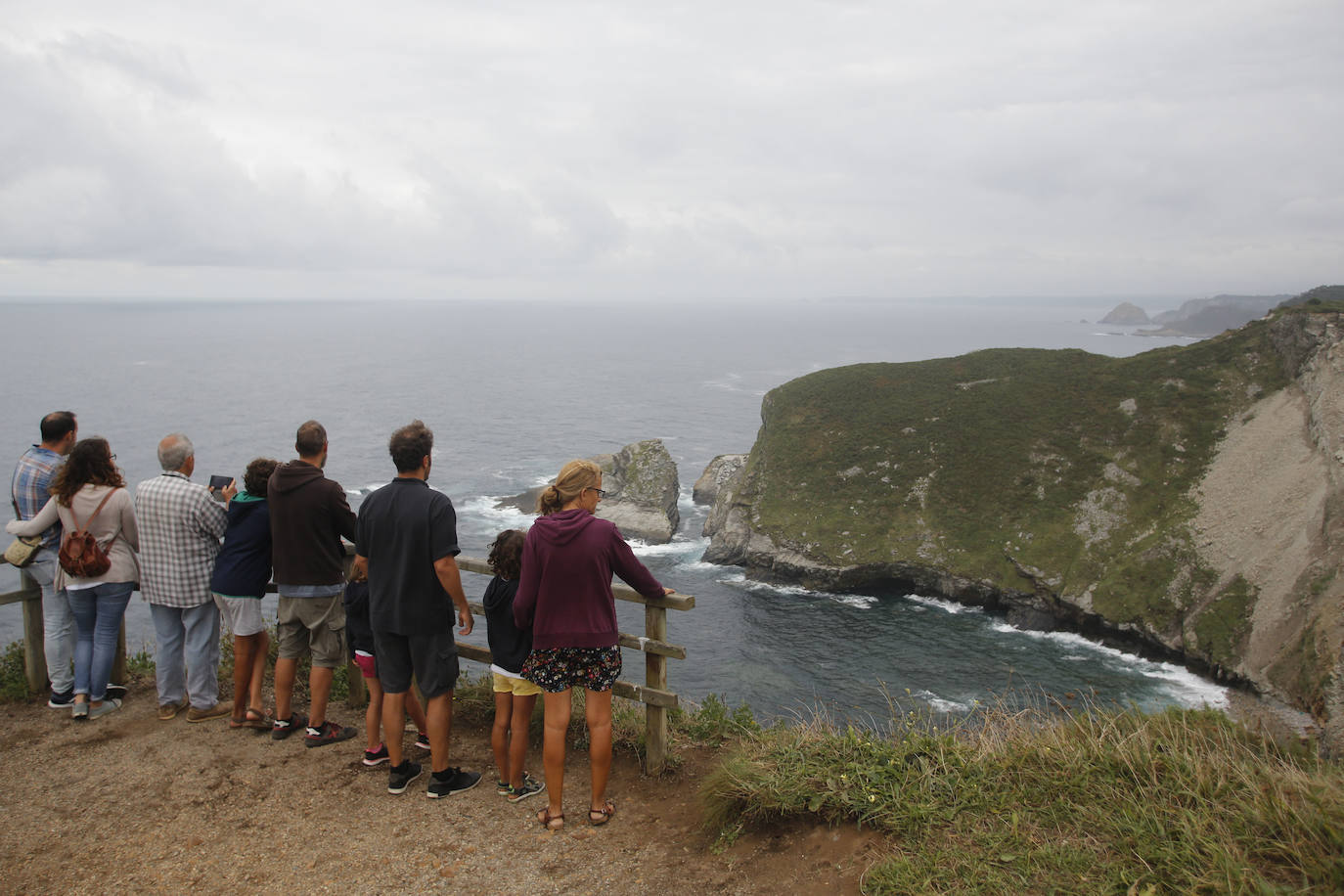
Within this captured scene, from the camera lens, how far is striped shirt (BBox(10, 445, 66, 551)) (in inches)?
321

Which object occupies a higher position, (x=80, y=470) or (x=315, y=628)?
(x=80, y=470)

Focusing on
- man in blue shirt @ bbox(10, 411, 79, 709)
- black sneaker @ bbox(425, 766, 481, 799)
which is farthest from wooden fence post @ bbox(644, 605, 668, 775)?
man in blue shirt @ bbox(10, 411, 79, 709)

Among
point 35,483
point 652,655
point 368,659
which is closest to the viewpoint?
point 652,655

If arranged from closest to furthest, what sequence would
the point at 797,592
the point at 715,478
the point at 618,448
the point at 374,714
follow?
the point at 374,714, the point at 797,592, the point at 715,478, the point at 618,448

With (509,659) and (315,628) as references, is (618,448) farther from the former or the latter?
(509,659)

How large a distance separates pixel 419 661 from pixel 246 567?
2416 mm

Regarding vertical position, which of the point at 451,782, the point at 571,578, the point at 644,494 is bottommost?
the point at 644,494

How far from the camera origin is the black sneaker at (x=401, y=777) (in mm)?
7047

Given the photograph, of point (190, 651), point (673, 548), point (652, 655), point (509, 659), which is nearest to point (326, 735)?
point (190, 651)

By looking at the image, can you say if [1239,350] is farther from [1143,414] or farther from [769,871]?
[769,871]

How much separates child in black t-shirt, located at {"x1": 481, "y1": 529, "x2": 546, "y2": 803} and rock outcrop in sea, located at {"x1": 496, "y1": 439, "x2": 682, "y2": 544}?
56382 millimetres

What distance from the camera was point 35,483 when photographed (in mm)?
8180

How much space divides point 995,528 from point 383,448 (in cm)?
6947

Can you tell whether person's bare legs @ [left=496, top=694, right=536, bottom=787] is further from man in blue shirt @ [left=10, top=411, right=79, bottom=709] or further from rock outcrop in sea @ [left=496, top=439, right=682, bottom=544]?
rock outcrop in sea @ [left=496, top=439, right=682, bottom=544]
